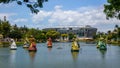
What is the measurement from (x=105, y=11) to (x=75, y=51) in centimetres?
2925

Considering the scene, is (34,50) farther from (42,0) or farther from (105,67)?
(42,0)

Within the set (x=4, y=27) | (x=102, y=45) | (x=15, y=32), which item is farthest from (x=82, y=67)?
(x=15, y=32)

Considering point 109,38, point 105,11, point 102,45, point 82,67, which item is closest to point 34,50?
point 102,45

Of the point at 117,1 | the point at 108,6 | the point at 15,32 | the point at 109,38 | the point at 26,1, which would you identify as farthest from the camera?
the point at 109,38

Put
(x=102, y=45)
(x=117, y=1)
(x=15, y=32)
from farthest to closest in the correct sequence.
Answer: (x=15, y=32) < (x=102, y=45) < (x=117, y=1)

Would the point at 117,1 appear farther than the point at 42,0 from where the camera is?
Yes

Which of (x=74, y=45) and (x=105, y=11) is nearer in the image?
(x=105, y=11)

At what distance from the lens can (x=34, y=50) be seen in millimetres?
73875

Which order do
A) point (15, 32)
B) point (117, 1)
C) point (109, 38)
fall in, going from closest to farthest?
point (117, 1), point (15, 32), point (109, 38)

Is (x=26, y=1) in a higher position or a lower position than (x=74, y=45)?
higher

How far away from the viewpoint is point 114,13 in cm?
→ 4272

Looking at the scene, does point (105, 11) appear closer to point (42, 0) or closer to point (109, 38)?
point (42, 0)

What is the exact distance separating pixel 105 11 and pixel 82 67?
10958mm

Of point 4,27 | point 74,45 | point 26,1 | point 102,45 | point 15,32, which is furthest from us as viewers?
point 15,32
